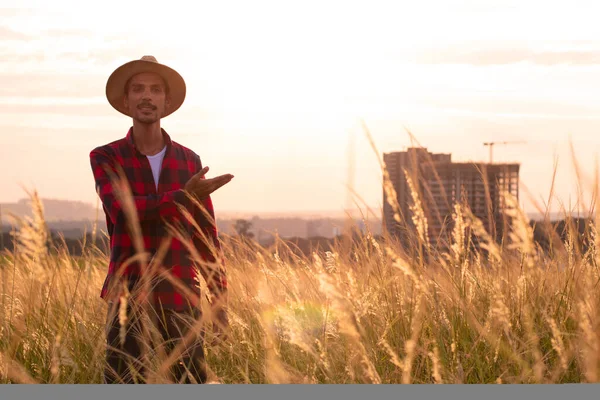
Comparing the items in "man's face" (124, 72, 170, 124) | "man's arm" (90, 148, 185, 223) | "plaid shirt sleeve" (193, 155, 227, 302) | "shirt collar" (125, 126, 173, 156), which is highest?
"man's face" (124, 72, 170, 124)

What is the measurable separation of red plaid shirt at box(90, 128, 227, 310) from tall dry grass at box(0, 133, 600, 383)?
25 cm

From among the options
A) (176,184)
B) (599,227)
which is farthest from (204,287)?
(599,227)

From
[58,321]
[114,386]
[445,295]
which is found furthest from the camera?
[58,321]

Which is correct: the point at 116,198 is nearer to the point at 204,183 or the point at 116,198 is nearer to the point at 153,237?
the point at 153,237

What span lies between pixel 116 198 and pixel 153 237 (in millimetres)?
249

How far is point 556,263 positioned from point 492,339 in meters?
1.11

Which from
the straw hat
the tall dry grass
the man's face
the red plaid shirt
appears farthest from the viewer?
the straw hat

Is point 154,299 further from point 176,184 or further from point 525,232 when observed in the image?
point 525,232

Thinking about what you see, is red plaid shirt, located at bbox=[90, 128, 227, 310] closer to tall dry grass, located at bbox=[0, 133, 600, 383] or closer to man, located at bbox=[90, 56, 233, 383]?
man, located at bbox=[90, 56, 233, 383]

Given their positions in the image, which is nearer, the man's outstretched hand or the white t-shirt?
the man's outstretched hand

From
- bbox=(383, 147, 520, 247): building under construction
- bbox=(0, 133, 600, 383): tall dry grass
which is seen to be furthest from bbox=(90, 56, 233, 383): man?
bbox=(383, 147, 520, 247): building under construction

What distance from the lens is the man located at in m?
2.97

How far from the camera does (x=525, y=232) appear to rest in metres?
2.32

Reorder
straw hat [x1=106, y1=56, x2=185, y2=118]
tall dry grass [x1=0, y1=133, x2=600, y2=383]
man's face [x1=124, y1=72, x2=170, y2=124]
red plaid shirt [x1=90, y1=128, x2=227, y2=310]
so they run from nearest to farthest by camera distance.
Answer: tall dry grass [x1=0, y1=133, x2=600, y2=383], red plaid shirt [x1=90, y1=128, x2=227, y2=310], man's face [x1=124, y1=72, x2=170, y2=124], straw hat [x1=106, y1=56, x2=185, y2=118]
